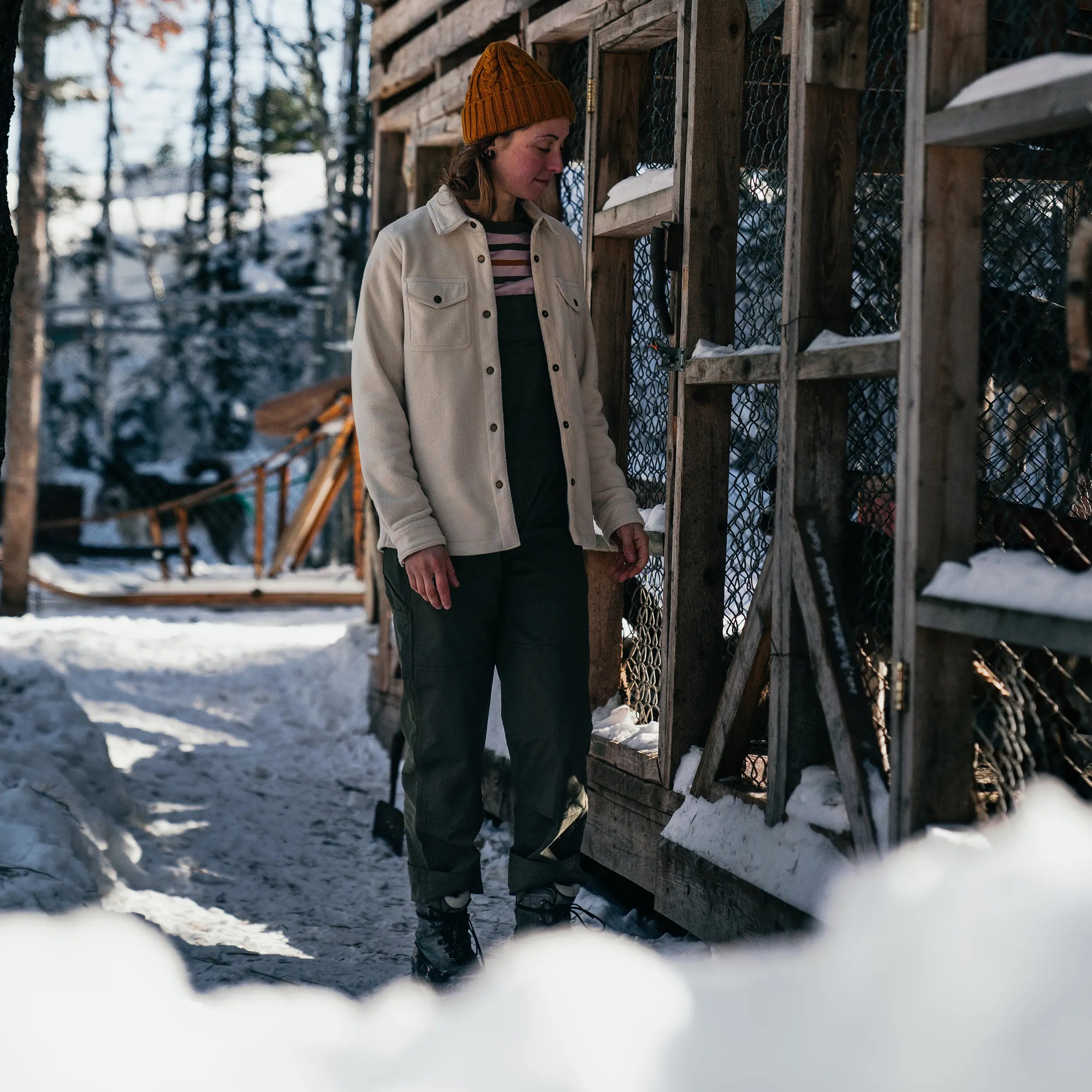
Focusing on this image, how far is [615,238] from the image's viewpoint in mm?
4902

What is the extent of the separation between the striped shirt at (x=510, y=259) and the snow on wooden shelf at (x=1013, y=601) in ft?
4.29

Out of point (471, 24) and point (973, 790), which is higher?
Result: point (471, 24)

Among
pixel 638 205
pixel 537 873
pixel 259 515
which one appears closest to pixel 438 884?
pixel 537 873

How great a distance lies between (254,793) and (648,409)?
264 cm

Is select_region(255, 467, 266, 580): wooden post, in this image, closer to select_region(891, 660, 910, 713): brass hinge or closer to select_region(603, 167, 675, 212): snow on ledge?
select_region(603, 167, 675, 212): snow on ledge

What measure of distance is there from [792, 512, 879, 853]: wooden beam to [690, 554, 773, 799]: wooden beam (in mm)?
179

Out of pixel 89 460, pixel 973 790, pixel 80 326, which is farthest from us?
pixel 89 460

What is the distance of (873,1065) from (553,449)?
5.61 ft

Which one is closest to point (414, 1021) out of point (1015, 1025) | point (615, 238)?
point (1015, 1025)

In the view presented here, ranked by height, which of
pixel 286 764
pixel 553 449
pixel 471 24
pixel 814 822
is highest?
pixel 471 24

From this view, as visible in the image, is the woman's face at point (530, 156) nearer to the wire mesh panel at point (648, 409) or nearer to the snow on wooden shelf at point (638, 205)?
the snow on wooden shelf at point (638, 205)

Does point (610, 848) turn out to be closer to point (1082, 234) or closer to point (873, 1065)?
point (873, 1065)

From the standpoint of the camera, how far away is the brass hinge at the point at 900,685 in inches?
116

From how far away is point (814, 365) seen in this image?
342 centimetres
